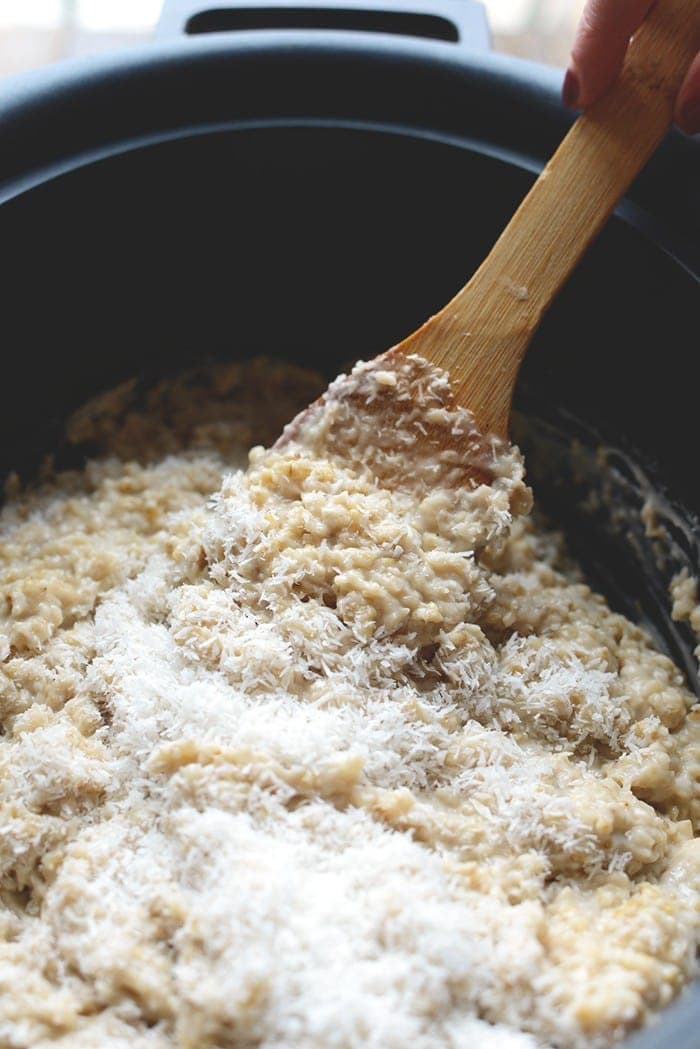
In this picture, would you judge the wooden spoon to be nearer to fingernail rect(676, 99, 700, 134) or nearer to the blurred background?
fingernail rect(676, 99, 700, 134)

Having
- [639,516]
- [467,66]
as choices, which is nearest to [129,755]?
[639,516]

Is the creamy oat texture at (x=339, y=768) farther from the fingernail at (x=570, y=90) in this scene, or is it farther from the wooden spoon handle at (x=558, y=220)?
the fingernail at (x=570, y=90)

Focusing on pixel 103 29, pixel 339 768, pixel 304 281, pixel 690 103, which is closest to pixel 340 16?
pixel 304 281

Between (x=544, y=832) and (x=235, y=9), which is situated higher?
(x=235, y=9)

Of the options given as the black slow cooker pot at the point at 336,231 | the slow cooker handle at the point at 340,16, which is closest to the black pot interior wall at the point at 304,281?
the black slow cooker pot at the point at 336,231

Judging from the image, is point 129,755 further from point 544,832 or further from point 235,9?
point 235,9

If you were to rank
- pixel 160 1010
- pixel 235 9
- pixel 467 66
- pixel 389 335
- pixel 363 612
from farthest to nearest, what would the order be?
pixel 389 335 < pixel 235 9 < pixel 467 66 < pixel 363 612 < pixel 160 1010
